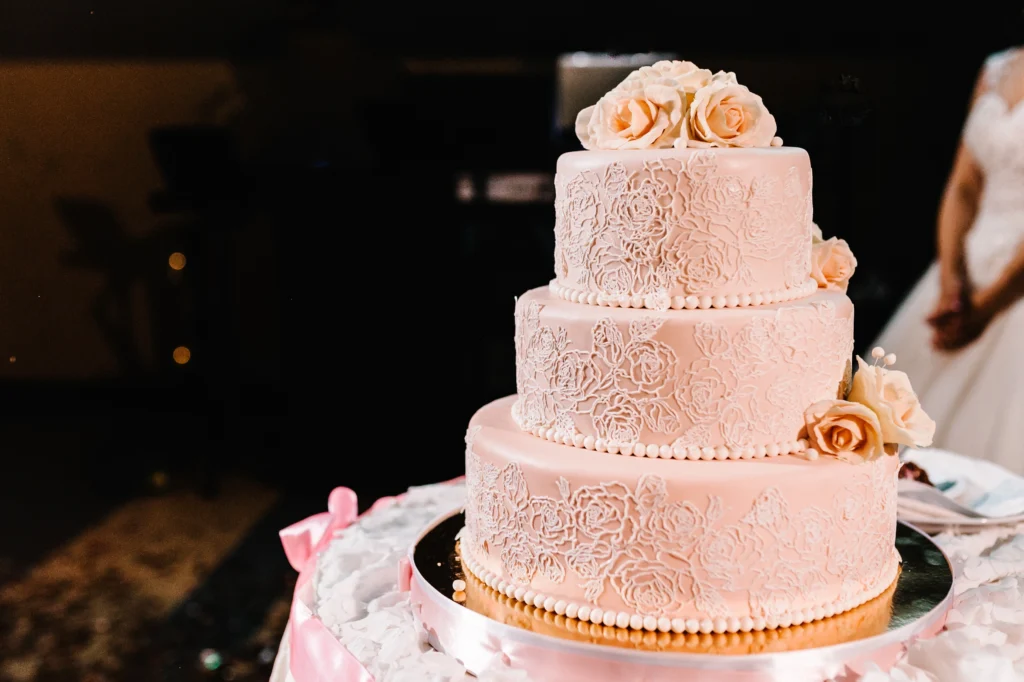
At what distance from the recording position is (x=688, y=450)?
1.91 m

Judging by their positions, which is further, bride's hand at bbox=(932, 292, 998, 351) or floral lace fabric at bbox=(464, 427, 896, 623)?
bride's hand at bbox=(932, 292, 998, 351)

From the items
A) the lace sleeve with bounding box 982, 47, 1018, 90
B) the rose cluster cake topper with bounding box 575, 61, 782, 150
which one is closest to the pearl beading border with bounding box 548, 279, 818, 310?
the rose cluster cake topper with bounding box 575, 61, 782, 150

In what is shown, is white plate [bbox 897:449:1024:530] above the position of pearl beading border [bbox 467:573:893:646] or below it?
below

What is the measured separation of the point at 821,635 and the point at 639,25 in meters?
3.42

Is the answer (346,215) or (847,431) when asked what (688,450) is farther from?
(346,215)

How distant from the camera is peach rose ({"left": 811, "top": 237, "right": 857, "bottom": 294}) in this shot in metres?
2.21

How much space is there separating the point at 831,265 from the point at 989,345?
2785 mm

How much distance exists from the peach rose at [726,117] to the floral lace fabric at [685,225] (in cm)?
8

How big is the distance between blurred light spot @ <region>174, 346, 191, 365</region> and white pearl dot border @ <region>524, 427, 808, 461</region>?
3.07m

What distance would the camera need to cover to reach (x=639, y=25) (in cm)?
447

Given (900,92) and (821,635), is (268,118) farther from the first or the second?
(821,635)

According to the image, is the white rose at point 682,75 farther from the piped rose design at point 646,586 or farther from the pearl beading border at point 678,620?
the pearl beading border at point 678,620

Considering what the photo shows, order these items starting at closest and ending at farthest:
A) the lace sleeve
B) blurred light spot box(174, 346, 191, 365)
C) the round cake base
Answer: the round cake base
blurred light spot box(174, 346, 191, 365)
the lace sleeve

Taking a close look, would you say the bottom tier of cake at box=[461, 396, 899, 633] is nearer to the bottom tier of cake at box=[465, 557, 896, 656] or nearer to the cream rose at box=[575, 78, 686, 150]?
the bottom tier of cake at box=[465, 557, 896, 656]
